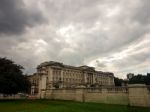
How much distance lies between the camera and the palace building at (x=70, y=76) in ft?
306

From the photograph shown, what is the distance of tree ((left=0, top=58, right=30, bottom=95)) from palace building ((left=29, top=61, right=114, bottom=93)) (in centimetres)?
3736

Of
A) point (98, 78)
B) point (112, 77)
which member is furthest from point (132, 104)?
point (112, 77)

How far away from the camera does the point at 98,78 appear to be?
124125mm

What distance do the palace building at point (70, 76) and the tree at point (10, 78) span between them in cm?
3736

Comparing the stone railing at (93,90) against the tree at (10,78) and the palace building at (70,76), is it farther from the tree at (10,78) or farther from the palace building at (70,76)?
the palace building at (70,76)

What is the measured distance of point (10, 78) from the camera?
132ft

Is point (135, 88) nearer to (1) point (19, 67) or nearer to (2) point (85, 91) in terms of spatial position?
(2) point (85, 91)

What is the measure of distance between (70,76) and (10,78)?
66.4 meters

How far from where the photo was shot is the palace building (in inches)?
3669

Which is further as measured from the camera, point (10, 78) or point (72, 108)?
point (10, 78)

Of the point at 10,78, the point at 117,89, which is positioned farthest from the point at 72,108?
the point at 10,78

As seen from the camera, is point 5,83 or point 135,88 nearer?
point 135,88

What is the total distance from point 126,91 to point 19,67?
27.4 metres

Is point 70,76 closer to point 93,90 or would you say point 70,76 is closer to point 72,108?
point 93,90
